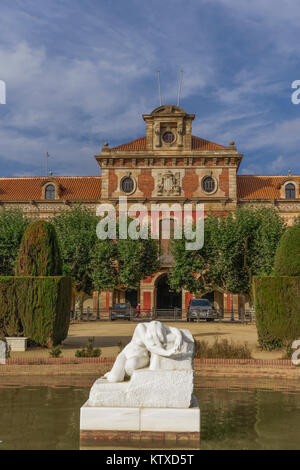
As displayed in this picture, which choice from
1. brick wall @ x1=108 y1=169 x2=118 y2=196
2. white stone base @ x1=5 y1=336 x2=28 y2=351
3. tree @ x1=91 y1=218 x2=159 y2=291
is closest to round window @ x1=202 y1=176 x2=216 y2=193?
brick wall @ x1=108 y1=169 x2=118 y2=196

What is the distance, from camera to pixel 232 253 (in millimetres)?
33406

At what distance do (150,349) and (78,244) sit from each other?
2850 cm

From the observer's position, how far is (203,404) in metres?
8.45

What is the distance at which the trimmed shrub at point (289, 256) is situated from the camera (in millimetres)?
15797

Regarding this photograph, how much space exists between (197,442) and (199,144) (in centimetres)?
3894

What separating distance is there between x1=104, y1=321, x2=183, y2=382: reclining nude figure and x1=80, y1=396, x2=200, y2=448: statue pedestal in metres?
0.66

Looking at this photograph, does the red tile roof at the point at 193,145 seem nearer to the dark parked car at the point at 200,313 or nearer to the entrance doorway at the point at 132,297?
the entrance doorway at the point at 132,297

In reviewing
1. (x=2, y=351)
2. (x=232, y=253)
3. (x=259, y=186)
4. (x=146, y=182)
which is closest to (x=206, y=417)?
(x=2, y=351)

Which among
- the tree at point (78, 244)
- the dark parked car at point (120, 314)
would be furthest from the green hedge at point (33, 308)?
the tree at point (78, 244)

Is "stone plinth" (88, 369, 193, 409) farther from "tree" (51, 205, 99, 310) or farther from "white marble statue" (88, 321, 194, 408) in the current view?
"tree" (51, 205, 99, 310)

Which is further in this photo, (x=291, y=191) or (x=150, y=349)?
(x=291, y=191)

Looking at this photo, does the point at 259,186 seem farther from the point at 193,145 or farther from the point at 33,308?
the point at 33,308

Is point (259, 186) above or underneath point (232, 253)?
above

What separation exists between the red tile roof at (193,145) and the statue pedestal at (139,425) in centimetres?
3788
